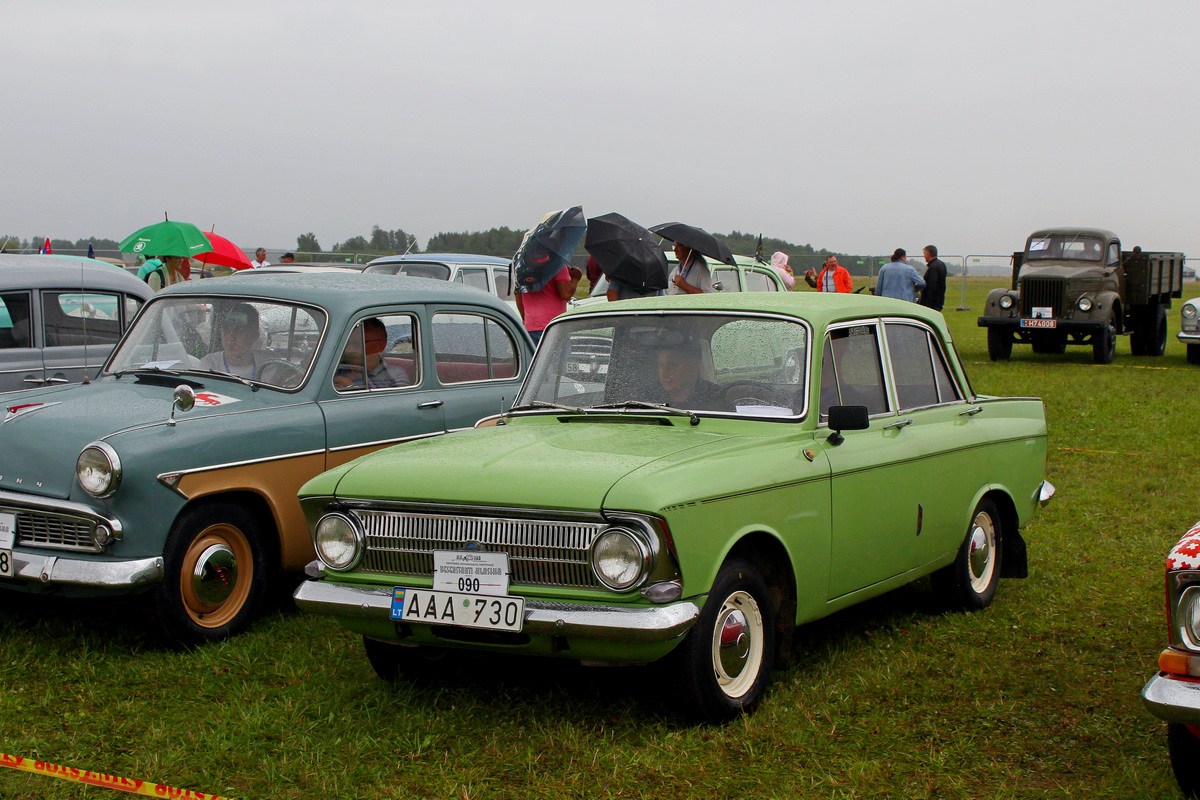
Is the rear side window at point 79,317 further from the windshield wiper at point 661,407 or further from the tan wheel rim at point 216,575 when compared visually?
the windshield wiper at point 661,407

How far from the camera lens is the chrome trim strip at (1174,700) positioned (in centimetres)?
321

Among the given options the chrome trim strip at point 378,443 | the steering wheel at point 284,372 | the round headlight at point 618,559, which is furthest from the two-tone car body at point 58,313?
the round headlight at point 618,559

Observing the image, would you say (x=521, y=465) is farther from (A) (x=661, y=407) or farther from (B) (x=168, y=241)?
(B) (x=168, y=241)

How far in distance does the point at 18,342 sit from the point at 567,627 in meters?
5.65

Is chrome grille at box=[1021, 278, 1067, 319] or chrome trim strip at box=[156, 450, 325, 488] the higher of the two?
chrome grille at box=[1021, 278, 1067, 319]

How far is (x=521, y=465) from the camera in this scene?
13.7ft

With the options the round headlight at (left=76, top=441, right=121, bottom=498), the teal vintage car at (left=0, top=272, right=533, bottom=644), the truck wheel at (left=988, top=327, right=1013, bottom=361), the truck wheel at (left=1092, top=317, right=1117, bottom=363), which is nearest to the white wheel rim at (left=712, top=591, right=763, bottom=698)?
the teal vintage car at (left=0, top=272, right=533, bottom=644)

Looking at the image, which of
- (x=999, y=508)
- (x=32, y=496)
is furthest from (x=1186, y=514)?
(x=32, y=496)

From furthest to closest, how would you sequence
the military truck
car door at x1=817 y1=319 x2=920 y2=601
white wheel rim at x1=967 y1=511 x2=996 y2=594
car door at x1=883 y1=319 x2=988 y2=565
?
the military truck < white wheel rim at x1=967 y1=511 x2=996 y2=594 < car door at x1=883 y1=319 x2=988 y2=565 < car door at x1=817 y1=319 x2=920 y2=601

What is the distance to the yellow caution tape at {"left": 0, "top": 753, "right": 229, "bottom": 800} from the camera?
376 cm

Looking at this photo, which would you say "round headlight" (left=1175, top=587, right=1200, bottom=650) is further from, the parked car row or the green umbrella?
the green umbrella

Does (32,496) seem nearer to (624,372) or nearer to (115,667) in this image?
(115,667)

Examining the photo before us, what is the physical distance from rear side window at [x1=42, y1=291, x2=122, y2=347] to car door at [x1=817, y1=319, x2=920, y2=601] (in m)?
5.21

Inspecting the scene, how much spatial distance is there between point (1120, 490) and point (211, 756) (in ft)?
23.4
